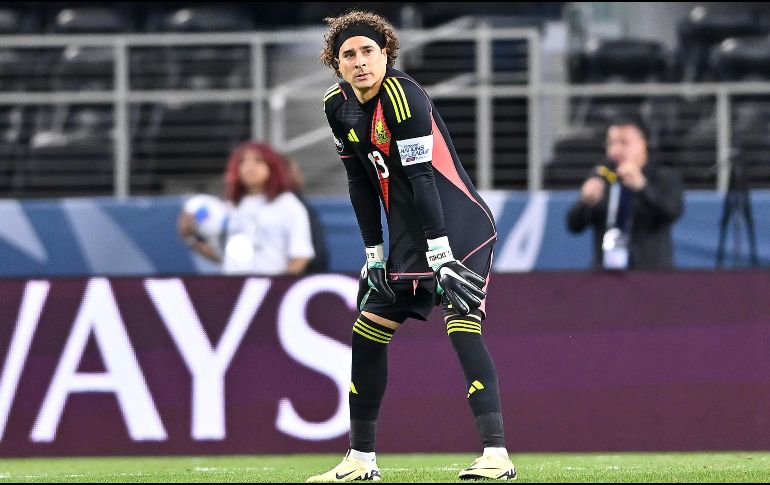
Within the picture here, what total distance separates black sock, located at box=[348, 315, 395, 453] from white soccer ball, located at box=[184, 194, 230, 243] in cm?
449

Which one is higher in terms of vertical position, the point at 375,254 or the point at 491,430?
the point at 375,254

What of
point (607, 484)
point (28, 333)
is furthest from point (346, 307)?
point (607, 484)

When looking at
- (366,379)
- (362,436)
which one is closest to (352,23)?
(366,379)

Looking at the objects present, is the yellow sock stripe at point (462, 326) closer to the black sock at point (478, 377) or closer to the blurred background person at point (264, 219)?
the black sock at point (478, 377)

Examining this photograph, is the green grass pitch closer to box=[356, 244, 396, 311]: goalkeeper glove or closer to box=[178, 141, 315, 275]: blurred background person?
box=[356, 244, 396, 311]: goalkeeper glove

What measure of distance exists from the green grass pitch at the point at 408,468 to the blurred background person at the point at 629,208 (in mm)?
1368

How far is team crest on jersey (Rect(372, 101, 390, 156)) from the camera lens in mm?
6082

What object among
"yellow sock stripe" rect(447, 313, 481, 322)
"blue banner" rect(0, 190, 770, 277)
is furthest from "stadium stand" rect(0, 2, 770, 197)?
"yellow sock stripe" rect(447, 313, 481, 322)

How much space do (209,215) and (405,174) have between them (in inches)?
190

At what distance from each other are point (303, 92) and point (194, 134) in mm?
1141

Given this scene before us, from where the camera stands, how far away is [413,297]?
6367 mm

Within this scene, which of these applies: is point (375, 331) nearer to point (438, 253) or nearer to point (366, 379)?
point (366, 379)

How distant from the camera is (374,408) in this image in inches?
251

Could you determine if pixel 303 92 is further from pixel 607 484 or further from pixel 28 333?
pixel 607 484
